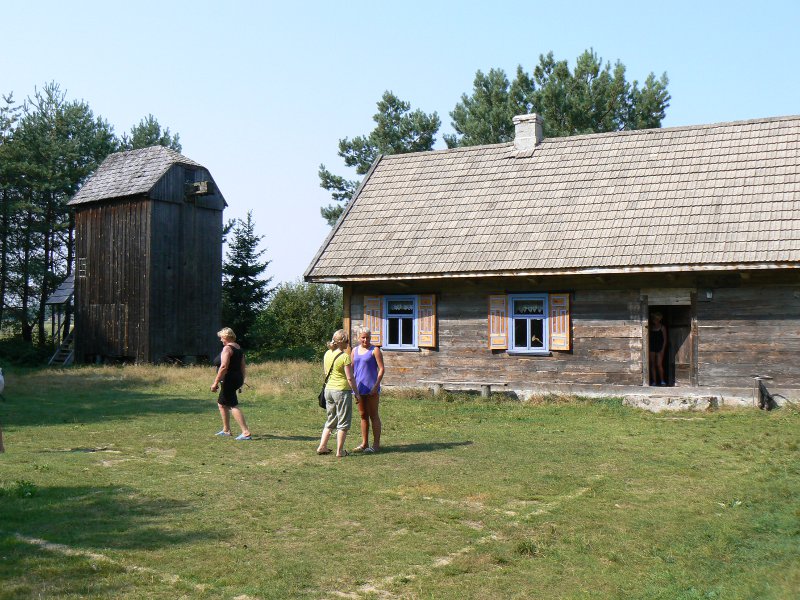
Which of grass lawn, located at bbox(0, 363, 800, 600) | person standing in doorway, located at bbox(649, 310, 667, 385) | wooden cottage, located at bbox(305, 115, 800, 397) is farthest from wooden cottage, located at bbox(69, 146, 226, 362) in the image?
person standing in doorway, located at bbox(649, 310, 667, 385)

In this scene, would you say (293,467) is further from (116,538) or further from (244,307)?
(244,307)

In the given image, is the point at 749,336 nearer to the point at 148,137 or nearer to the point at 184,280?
the point at 184,280

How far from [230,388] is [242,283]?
2726 cm

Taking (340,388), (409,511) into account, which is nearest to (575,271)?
(340,388)

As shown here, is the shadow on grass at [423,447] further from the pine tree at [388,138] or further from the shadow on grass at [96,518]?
the pine tree at [388,138]

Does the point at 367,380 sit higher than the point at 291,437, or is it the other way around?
the point at 367,380

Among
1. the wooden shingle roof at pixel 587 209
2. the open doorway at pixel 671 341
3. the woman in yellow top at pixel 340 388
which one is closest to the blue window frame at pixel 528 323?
the wooden shingle roof at pixel 587 209

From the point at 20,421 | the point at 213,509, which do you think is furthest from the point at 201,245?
the point at 213,509

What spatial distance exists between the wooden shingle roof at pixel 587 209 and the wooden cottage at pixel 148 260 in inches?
441

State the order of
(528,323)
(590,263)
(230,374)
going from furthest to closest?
(528,323), (590,263), (230,374)

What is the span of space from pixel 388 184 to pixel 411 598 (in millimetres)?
19107

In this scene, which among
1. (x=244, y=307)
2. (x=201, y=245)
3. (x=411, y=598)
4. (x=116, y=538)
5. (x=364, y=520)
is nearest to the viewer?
(x=411, y=598)

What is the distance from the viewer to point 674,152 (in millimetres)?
21047

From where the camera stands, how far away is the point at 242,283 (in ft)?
131
